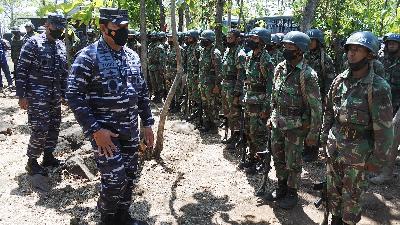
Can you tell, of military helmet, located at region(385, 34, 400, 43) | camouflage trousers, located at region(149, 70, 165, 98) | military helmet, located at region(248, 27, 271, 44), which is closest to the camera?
military helmet, located at region(248, 27, 271, 44)

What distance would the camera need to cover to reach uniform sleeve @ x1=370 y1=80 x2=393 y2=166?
341 centimetres

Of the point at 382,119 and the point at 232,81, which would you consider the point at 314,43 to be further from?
the point at 382,119

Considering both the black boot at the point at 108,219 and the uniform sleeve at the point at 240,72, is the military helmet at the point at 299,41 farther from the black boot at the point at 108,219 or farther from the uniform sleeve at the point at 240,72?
the black boot at the point at 108,219

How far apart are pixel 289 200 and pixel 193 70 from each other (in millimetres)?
5006

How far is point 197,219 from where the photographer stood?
4664mm

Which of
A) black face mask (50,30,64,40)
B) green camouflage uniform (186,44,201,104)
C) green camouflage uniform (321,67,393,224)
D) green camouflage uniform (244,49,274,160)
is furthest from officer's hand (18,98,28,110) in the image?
green camouflage uniform (186,44,201,104)

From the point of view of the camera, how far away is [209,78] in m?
8.35

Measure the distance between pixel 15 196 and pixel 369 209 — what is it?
4595mm

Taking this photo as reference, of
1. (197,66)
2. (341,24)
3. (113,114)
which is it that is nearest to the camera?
(113,114)

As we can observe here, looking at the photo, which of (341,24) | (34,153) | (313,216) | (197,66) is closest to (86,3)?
(34,153)

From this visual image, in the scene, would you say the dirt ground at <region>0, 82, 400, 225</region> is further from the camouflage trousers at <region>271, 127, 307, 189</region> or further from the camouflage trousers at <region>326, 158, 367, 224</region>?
the camouflage trousers at <region>326, 158, 367, 224</region>

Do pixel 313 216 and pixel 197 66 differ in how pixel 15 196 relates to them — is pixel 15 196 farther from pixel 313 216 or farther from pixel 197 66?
pixel 197 66

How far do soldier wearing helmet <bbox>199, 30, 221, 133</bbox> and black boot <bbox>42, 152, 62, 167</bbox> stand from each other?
349cm

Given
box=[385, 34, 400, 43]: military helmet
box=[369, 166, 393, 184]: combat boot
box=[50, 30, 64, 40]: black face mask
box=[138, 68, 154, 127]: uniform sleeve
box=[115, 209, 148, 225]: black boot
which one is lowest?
box=[369, 166, 393, 184]: combat boot
